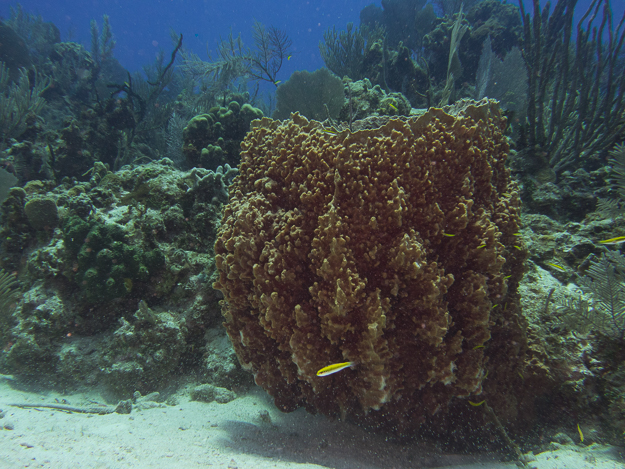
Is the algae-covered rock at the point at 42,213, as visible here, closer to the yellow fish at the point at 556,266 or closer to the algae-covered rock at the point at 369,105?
the algae-covered rock at the point at 369,105

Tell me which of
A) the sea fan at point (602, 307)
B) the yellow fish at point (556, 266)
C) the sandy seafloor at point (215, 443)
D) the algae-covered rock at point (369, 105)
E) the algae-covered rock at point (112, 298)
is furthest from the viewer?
the algae-covered rock at point (369, 105)

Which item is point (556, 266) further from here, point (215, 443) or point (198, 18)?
point (198, 18)

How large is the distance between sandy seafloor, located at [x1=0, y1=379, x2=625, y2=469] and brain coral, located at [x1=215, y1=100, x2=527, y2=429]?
0.23m

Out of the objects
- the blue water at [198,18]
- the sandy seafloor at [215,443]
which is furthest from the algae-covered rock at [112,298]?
the blue water at [198,18]

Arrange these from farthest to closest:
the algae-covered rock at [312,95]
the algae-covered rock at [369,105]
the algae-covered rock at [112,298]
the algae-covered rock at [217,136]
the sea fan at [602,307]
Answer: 1. the algae-covered rock at [312,95]
2. the algae-covered rock at [217,136]
3. the algae-covered rock at [369,105]
4. the algae-covered rock at [112,298]
5. the sea fan at [602,307]

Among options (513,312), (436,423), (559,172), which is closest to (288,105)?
(559,172)

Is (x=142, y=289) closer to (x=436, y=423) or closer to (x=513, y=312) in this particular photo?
(x=436, y=423)

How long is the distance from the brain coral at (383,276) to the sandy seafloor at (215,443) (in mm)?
233

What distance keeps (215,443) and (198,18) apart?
6661 inches

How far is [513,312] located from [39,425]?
4260 millimetres

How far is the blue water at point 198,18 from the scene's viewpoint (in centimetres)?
10662

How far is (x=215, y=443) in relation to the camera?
2.37 metres

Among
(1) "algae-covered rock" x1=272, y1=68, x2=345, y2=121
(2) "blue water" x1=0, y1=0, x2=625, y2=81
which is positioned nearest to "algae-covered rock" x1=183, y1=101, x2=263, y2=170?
(1) "algae-covered rock" x1=272, y1=68, x2=345, y2=121

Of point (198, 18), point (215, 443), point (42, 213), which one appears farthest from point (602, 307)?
point (198, 18)
